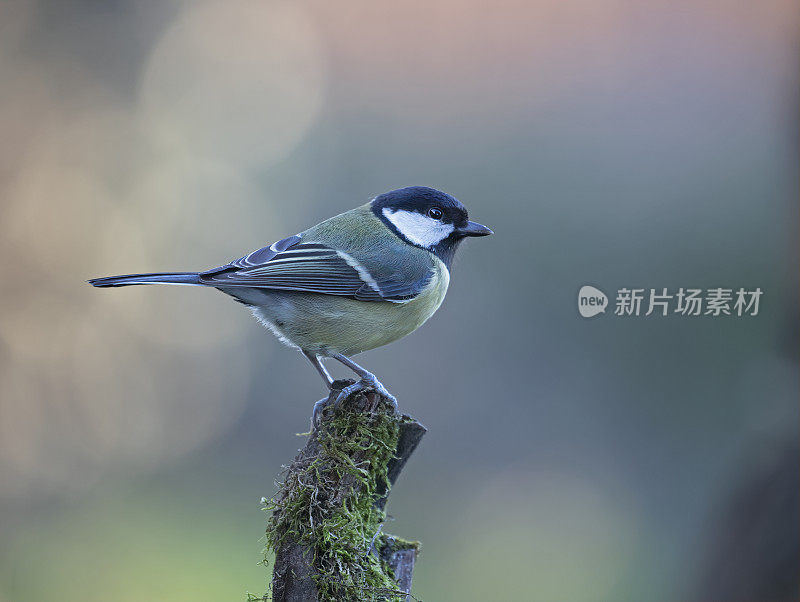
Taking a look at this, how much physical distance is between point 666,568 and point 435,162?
11.2 ft

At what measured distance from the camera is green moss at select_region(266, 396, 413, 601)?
6.23ft

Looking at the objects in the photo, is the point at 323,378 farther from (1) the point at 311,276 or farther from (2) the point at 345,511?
(2) the point at 345,511

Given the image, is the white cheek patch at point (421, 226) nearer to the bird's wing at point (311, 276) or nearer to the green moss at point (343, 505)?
the bird's wing at point (311, 276)

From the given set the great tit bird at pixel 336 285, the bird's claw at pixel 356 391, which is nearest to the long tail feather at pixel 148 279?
the great tit bird at pixel 336 285

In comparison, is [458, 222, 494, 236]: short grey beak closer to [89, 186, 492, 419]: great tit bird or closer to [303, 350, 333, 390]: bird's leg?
[89, 186, 492, 419]: great tit bird

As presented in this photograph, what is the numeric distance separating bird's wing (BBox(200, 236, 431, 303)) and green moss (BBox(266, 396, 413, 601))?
551mm

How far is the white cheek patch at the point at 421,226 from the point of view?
2.90m

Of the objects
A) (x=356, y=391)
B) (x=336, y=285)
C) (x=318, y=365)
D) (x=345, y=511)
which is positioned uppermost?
(x=336, y=285)

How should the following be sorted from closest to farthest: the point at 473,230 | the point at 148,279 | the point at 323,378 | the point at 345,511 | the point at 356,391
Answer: the point at 345,511
the point at 356,391
the point at 148,279
the point at 323,378
the point at 473,230

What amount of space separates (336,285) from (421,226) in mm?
511

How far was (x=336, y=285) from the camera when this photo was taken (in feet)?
8.53

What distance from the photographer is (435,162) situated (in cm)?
543

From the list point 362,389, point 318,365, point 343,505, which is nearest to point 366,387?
point 362,389

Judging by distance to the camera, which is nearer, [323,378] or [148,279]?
[148,279]
